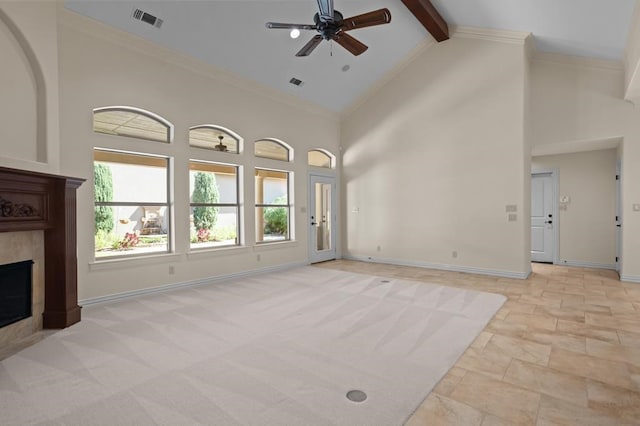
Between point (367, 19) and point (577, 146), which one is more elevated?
point (367, 19)

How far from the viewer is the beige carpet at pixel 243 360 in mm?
2086

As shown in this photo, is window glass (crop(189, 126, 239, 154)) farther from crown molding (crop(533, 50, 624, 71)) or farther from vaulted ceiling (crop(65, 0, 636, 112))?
crown molding (crop(533, 50, 624, 71))

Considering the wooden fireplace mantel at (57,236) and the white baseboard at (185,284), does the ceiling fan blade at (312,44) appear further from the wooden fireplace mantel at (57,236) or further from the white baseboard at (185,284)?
the white baseboard at (185,284)

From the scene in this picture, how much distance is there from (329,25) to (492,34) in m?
3.92

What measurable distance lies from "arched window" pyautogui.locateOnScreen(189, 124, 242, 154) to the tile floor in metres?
4.95

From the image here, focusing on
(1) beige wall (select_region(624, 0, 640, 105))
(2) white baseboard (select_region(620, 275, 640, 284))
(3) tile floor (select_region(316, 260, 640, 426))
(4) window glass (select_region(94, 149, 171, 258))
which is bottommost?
(3) tile floor (select_region(316, 260, 640, 426))

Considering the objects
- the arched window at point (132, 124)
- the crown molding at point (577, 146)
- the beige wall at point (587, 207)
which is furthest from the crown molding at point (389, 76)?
the arched window at point (132, 124)

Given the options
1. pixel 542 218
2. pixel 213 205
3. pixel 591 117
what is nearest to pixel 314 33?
pixel 213 205

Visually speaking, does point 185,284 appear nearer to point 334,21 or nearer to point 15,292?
point 15,292

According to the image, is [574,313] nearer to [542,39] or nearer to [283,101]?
[542,39]

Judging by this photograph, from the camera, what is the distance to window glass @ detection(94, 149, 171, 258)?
4523mm

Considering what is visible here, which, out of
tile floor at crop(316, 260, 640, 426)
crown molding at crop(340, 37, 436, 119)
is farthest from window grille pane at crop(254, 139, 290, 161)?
tile floor at crop(316, 260, 640, 426)

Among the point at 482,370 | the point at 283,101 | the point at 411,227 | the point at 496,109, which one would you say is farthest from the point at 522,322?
the point at 283,101

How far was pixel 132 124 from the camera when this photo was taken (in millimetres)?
4793
